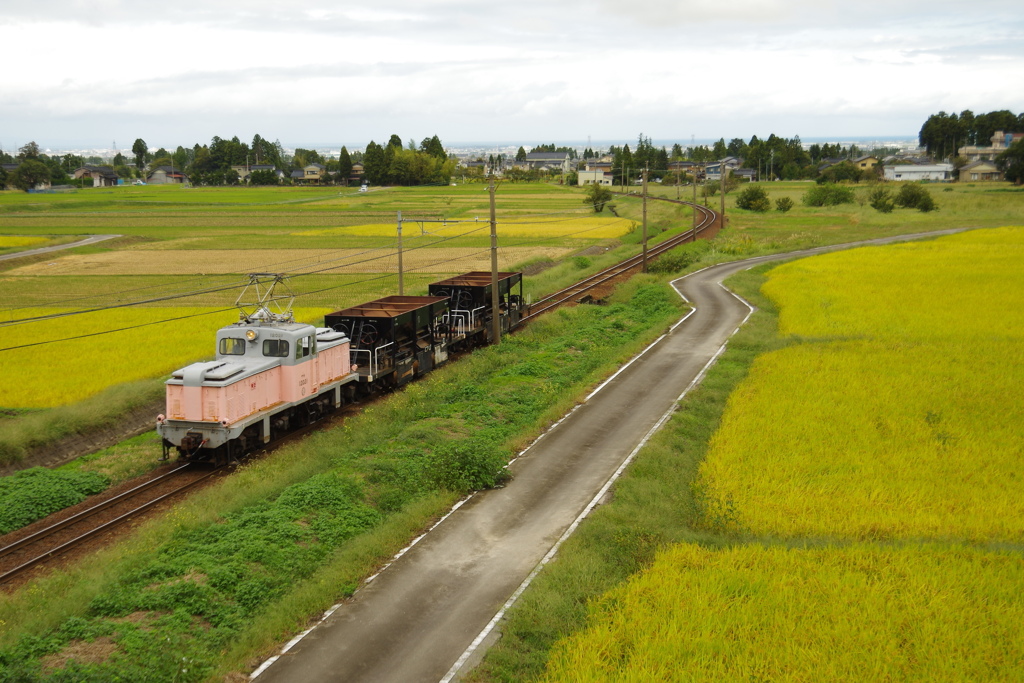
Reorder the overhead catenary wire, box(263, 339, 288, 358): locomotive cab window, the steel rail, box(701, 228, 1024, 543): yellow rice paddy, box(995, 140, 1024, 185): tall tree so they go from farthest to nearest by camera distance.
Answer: box(995, 140, 1024, 185): tall tree → the overhead catenary wire → box(263, 339, 288, 358): locomotive cab window → box(701, 228, 1024, 543): yellow rice paddy → the steel rail

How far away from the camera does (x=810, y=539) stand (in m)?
17.4

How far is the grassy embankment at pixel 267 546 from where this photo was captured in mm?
12938

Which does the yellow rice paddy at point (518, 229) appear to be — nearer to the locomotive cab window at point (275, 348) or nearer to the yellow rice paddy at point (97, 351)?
the yellow rice paddy at point (97, 351)

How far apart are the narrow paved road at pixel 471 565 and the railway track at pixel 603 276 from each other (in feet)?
60.7

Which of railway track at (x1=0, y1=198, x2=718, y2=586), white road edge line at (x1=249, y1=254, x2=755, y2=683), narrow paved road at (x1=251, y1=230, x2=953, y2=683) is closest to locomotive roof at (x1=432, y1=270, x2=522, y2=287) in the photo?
white road edge line at (x1=249, y1=254, x2=755, y2=683)

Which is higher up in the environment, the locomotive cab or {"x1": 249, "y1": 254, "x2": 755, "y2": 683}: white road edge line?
the locomotive cab

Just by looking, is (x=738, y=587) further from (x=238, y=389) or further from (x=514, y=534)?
(x=238, y=389)

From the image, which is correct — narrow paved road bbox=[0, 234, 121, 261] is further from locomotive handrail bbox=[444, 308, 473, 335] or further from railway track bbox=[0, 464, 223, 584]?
railway track bbox=[0, 464, 223, 584]

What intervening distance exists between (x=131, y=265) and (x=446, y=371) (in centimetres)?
4377

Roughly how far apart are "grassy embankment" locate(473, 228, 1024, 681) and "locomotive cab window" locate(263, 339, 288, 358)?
11527mm

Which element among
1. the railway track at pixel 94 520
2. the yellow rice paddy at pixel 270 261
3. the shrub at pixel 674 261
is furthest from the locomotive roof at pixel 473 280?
the shrub at pixel 674 261

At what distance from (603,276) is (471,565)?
45.5 metres

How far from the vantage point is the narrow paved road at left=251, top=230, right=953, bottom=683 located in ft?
42.8

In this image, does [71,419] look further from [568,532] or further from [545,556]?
[545,556]
